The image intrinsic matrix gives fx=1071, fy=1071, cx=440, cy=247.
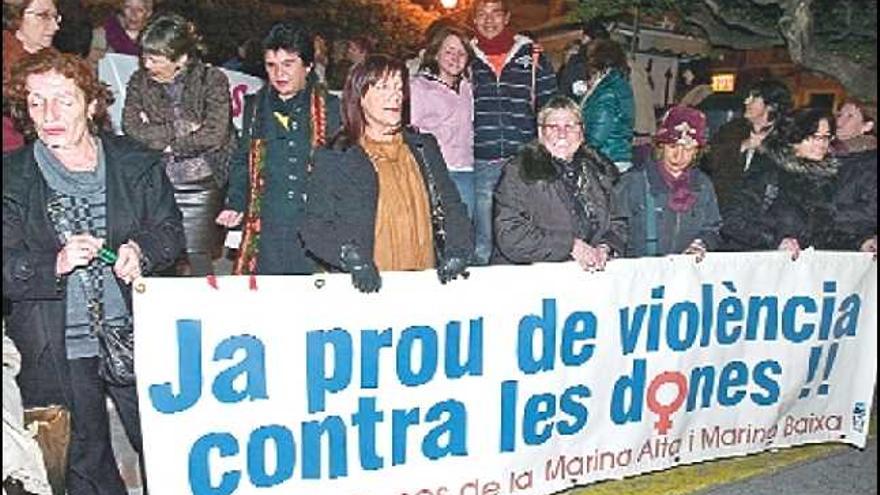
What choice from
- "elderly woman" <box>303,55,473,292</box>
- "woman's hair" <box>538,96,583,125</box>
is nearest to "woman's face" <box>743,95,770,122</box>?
"woman's hair" <box>538,96,583,125</box>

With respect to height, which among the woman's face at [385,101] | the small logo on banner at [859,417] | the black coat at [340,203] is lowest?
the small logo on banner at [859,417]

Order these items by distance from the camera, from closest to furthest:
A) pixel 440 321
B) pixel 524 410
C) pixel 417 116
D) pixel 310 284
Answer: pixel 310 284 → pixel 440 321 → pixel 524 410 → pixel 417 116

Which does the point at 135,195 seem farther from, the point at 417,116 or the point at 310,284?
the point at 417,116

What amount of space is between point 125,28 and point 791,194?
4033mm

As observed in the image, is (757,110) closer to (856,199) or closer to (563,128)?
(856,199)

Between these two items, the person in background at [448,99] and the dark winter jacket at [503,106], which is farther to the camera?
the dark winter jacket at [503,106]

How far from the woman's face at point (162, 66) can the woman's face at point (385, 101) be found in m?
1.26

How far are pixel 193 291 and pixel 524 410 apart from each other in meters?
1.47

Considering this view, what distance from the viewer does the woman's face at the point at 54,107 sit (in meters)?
3.48

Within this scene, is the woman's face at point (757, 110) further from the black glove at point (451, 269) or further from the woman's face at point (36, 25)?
the woman's face at point (36, 25)

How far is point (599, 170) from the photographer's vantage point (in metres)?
4.72

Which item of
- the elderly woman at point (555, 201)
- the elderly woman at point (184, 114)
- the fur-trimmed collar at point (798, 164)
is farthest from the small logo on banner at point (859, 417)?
the elderly woman at point (184, 114)

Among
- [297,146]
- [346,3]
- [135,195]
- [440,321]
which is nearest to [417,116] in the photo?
[297,146]

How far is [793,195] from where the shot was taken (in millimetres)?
5453
